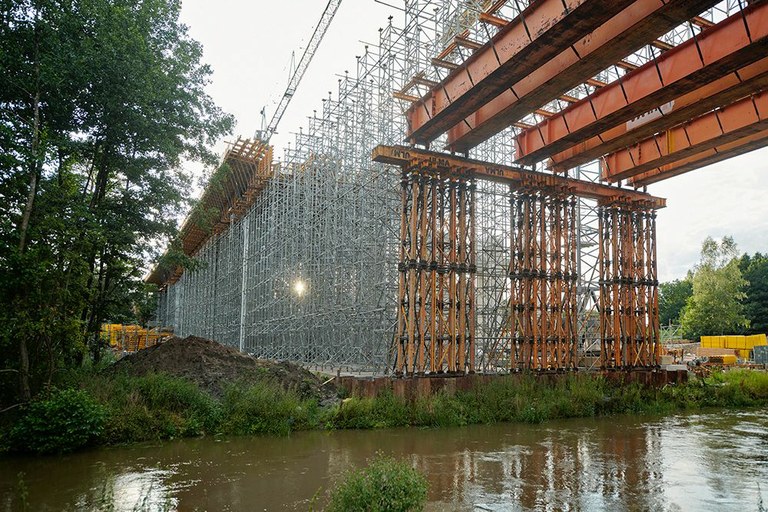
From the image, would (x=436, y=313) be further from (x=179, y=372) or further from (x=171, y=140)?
(x=171, y=140)

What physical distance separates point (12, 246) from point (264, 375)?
711cm

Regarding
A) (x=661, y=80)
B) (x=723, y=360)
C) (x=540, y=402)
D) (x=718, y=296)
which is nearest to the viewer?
(x=661, y=80)

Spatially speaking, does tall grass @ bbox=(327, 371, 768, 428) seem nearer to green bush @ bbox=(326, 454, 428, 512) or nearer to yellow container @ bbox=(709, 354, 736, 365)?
A: green bush @ bbox=(326, 454, 428, 512)

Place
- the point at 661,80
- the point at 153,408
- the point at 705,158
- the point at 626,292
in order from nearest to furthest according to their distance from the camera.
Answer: the point at 153,408
the point at 661,80
the point at 705,158
the point at 626,292

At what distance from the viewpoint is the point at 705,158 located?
790 inches

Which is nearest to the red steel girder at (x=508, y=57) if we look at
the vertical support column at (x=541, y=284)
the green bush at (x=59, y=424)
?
the vertical support column at (x=541, y=284)

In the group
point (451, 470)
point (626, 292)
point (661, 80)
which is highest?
point (661, 80)

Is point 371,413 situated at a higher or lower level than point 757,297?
lower

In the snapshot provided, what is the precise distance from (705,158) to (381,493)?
19.2 metres

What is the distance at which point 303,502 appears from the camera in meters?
8.06

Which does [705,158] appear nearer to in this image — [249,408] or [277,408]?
[277,408]

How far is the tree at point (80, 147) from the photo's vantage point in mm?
12094

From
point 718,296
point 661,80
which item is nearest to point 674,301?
point 718,296

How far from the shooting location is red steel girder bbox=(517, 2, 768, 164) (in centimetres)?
1212
